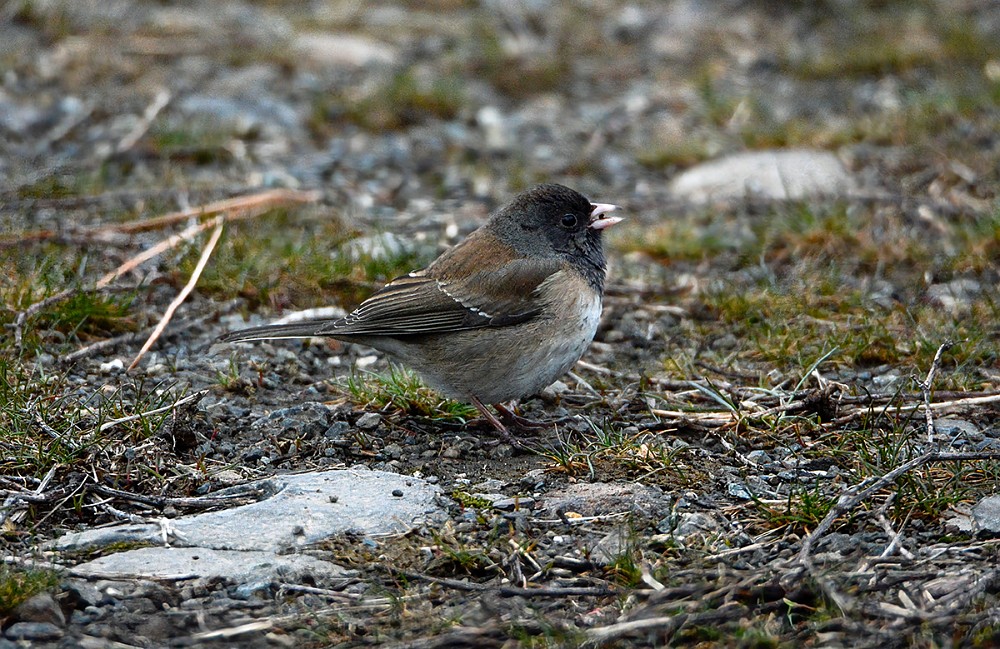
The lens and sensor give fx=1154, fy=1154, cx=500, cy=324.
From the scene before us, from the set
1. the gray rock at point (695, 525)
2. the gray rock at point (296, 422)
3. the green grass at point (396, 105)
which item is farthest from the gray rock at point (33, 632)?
the green grass at point (396, 105)

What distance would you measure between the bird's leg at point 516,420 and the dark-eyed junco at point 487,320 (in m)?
0.02

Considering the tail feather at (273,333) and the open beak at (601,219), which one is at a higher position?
the open beak at (601,219)

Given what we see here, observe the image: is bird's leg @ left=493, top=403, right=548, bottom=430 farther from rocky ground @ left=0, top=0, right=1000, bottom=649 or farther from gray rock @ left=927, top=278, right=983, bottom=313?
gray rock @ left=927, top=278, right=983, bottom=313

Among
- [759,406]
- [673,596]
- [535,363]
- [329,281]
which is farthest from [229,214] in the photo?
[673,596]

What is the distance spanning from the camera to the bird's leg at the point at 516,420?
4309 mm

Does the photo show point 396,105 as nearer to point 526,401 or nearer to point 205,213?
point 205,213

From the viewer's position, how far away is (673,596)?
2.91m

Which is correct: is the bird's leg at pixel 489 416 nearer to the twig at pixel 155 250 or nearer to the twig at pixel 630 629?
the twig at pixel 630 629

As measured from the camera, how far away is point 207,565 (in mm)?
3143

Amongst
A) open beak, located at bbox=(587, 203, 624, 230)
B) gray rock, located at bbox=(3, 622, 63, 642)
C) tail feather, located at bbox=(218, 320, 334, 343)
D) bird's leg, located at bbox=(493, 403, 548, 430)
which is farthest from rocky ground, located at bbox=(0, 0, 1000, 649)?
open beak, located at bbox=(587, 203, 624, 230)

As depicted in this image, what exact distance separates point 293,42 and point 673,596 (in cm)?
692

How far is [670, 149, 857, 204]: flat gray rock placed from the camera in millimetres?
6598

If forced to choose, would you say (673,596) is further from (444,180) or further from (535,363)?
(444,180)

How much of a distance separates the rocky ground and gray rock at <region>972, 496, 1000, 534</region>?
0.04 ft
